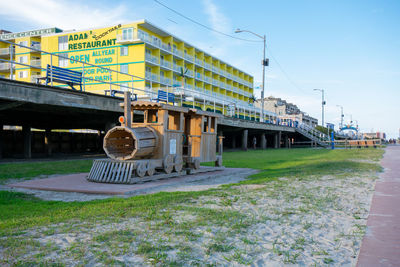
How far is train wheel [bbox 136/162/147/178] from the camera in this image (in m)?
9.76

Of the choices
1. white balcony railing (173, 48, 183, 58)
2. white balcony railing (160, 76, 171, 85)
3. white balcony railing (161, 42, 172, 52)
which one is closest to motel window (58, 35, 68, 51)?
white balcony railing (161, 42, 172, 52)

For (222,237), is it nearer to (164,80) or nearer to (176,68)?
(164,80)

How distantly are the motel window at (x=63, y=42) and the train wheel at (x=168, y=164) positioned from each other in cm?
4806

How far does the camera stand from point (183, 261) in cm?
333

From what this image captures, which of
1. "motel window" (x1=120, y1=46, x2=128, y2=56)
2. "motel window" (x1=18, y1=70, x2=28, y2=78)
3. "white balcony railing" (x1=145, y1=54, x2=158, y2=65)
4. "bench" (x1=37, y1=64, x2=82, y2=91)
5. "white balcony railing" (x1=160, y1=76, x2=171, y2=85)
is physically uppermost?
"motel window" (x1=120, y1=46, x2=128, y2=56)

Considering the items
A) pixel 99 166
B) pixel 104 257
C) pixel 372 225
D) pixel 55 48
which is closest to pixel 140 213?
pixel 104 257

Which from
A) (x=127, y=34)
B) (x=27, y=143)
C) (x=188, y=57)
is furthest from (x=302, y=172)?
(x=188, y=57)

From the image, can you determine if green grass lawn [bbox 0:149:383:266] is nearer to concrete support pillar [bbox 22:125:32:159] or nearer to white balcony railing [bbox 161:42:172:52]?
concrete support pillar [bbox 22:125:32:159]

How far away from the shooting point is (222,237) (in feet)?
13.6

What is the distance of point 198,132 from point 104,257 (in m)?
9.71

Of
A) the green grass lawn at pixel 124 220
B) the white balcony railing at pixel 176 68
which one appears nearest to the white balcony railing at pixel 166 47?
the white balcony railing at pixel 176 68

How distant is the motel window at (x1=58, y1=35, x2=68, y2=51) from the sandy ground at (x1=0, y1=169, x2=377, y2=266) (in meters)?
52.9

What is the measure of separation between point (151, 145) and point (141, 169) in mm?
933

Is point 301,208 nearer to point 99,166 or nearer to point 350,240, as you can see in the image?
point 350,240
